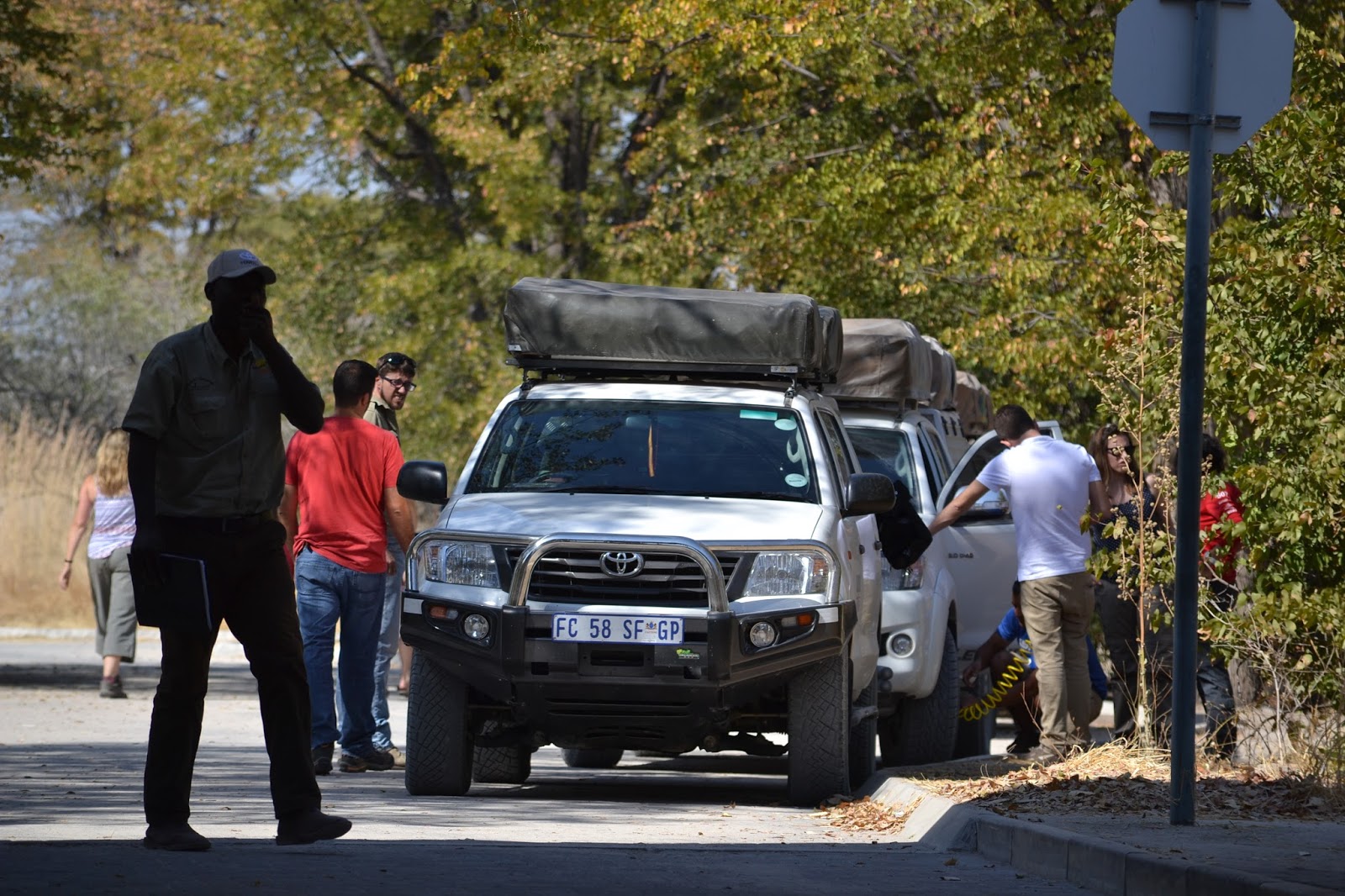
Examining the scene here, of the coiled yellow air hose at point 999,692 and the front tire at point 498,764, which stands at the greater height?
the coiled yellow air hose at point 999,692

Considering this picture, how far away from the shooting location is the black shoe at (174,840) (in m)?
7.00

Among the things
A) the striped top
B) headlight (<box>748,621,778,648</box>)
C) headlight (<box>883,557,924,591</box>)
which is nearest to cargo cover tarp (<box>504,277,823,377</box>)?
headlight (<box>883,557,924,591</box>)

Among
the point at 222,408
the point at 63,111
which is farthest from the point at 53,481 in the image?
the point at 222,408

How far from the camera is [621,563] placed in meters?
9.21

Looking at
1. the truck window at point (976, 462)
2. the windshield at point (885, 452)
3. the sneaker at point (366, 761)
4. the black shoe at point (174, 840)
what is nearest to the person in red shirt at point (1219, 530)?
the truck window at point (976, 462)

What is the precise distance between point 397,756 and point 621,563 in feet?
10.8

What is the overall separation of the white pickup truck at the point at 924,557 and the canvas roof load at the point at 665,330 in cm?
158

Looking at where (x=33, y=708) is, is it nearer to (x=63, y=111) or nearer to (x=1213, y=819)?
(x=63, y=111)

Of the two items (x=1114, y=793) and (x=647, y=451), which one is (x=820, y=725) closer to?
(x=1114, y=793)

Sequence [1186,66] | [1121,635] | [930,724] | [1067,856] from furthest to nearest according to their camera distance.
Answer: [1121,635] < [930,724] < [1186,66] < [1067,856]

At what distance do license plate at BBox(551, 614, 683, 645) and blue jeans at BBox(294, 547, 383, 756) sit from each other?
214 centimetres

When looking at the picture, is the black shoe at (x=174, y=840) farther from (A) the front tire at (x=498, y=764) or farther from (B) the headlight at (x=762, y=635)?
(A) the front tire at (x=498, y=764)

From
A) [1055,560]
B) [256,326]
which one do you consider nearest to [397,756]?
[1055,560]

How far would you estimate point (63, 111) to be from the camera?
18.6m
